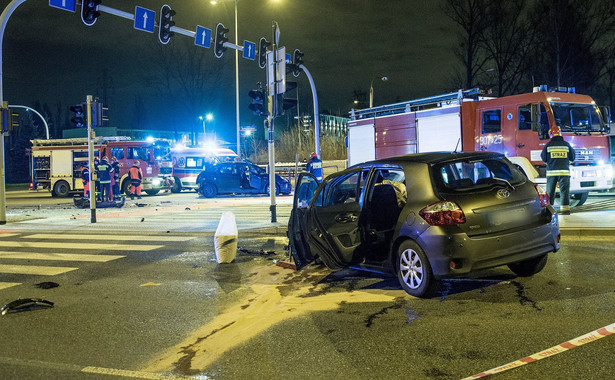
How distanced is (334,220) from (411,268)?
1.23 m

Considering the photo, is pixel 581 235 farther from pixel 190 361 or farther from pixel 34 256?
pixel 34 256

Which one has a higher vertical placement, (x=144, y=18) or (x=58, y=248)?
(x=144, y=18)

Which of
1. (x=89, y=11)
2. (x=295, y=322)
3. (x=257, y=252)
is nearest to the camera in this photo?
(x=295, y=322)

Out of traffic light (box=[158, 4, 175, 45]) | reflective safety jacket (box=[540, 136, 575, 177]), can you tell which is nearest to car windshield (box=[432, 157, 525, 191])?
reflective safety jacket (box=[540, 136, 575, 177])

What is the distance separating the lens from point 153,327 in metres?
5.50

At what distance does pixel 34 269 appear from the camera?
8.78 m

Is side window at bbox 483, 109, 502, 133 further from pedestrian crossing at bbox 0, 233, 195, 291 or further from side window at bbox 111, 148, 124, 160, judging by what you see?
side window at bbox 111, 148, 124, 160

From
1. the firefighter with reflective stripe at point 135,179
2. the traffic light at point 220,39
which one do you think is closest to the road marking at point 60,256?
the traffic light at point 220,39

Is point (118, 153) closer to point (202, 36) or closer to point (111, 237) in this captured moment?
point (202, 36)

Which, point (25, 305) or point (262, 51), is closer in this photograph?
point (25, 305)

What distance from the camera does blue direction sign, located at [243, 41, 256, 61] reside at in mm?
20520

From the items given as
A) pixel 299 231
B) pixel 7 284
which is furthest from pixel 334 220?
pixel 7 284

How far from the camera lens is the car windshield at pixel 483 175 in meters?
6.06

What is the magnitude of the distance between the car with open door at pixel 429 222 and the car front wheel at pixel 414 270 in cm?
A: 1
